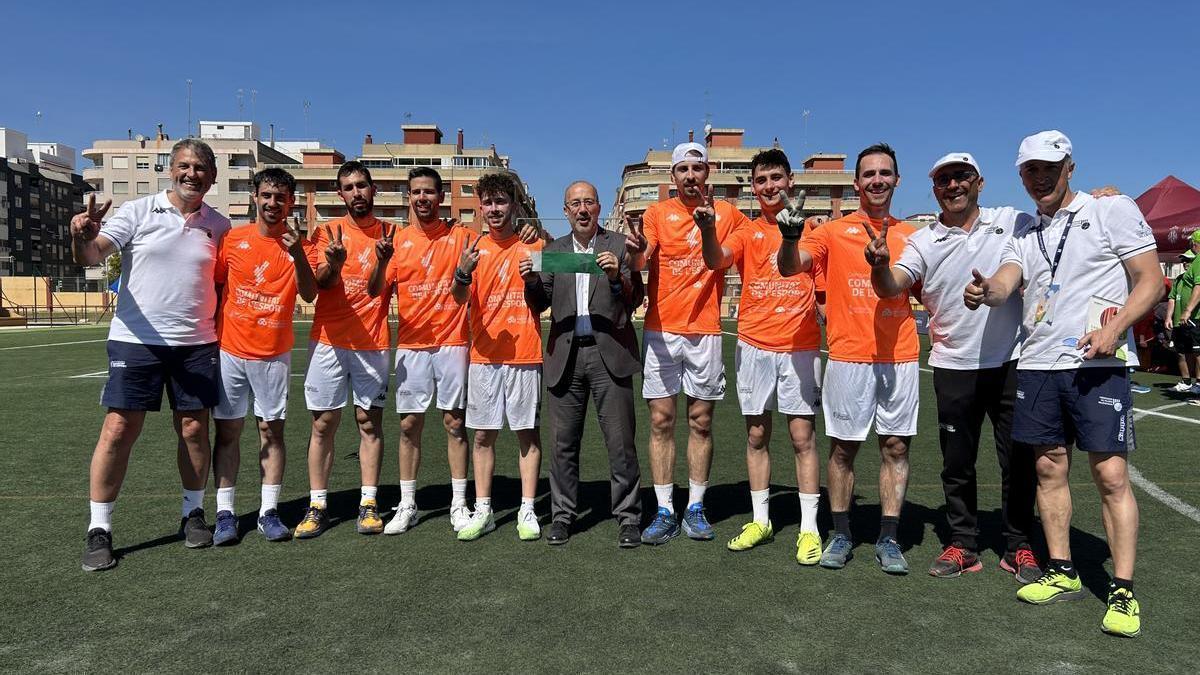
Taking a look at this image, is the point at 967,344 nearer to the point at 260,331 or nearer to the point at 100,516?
the point at 260,331

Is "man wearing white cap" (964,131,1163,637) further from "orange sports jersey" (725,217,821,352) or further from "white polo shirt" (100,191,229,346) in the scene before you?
"white polo shirt" (100,191,229,346)

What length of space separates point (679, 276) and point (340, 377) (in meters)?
2.30

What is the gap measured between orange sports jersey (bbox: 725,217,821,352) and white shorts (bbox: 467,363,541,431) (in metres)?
1.42

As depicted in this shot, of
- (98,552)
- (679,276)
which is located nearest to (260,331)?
(98,552)

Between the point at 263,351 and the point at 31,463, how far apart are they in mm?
3704

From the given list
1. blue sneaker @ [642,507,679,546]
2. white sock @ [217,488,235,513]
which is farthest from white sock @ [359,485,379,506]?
blue sneaker @ [642,507,679,546]

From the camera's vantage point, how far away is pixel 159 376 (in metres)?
4.36

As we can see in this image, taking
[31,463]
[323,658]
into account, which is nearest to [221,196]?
[31,463]

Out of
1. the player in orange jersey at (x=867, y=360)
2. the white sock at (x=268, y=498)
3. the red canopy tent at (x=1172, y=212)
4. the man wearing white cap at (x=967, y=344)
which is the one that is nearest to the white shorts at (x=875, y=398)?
the player in orange jersey at (x=867, y=360)

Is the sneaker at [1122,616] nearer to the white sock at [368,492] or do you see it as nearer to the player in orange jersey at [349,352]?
the player in orange jersey at [349,352]

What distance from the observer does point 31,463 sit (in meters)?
6.64

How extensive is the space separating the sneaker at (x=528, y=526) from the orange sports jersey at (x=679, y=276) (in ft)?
4.66

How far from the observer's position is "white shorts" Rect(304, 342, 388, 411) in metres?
4.81

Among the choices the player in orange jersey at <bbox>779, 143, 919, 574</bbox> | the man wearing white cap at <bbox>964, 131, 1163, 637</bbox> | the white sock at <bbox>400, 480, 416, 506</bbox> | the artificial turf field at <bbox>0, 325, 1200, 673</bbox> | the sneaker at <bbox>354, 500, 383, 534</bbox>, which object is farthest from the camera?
the white sock at <bbox>400, 480, 416, 506</bbox>
